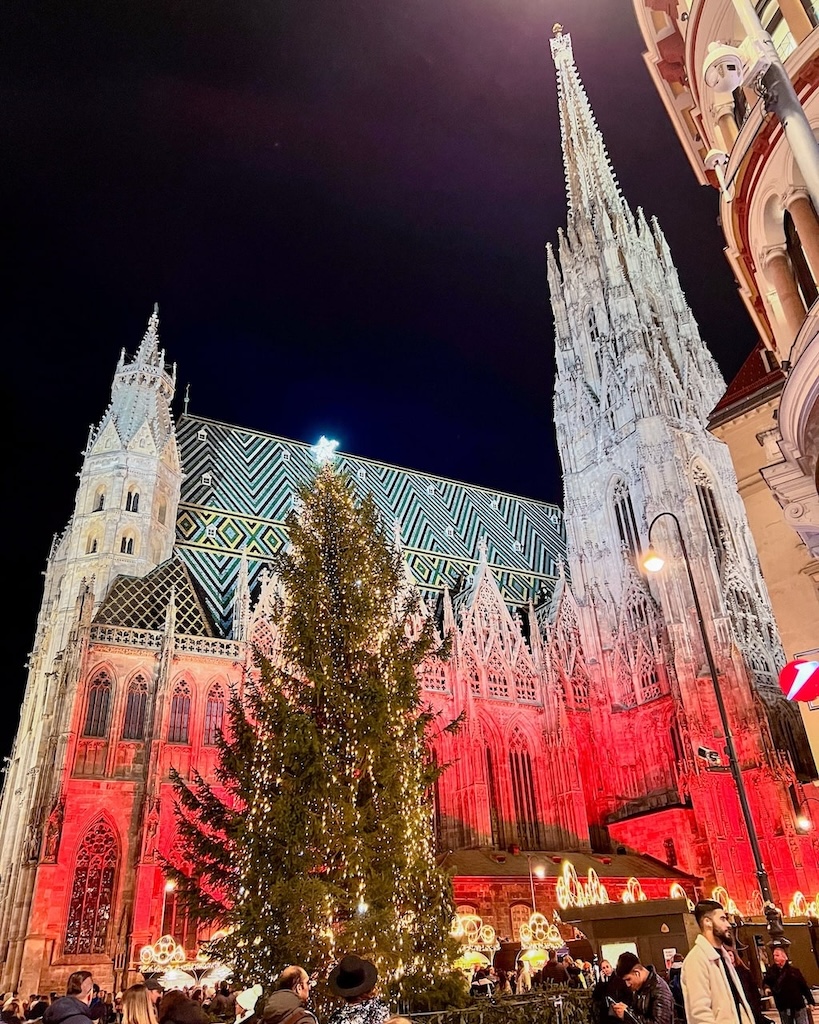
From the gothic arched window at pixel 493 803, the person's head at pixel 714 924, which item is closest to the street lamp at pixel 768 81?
the person's head at pixel 714 924

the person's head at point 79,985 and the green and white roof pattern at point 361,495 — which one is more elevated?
the green and white roof pattern at point 361,495

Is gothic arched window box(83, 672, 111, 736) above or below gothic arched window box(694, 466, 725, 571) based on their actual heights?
below

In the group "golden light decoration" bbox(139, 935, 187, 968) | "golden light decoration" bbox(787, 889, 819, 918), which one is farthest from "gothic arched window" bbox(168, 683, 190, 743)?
"golden light decoration" bbox(787, 889, 819, 918)

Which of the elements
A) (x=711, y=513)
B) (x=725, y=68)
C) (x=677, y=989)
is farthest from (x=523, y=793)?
(x=725, y=68)

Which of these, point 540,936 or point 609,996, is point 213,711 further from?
point 609,996

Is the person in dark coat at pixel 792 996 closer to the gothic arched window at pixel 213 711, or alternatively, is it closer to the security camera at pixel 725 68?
the security camera at pixel 725 68

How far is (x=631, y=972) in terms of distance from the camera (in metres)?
6.71

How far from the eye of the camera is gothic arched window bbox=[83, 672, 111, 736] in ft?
88.7

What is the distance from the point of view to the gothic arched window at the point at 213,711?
29.0m

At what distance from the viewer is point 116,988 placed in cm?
2320

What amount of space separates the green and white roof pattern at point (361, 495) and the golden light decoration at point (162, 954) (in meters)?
12.7

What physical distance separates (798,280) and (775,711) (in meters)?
29.4

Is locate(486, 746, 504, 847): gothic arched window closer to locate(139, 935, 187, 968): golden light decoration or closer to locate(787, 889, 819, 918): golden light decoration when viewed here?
locate(787, 889, 819, 918): golden light decoration

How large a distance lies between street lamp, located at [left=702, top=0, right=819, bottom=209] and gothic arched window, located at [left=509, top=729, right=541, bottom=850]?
103 feet
